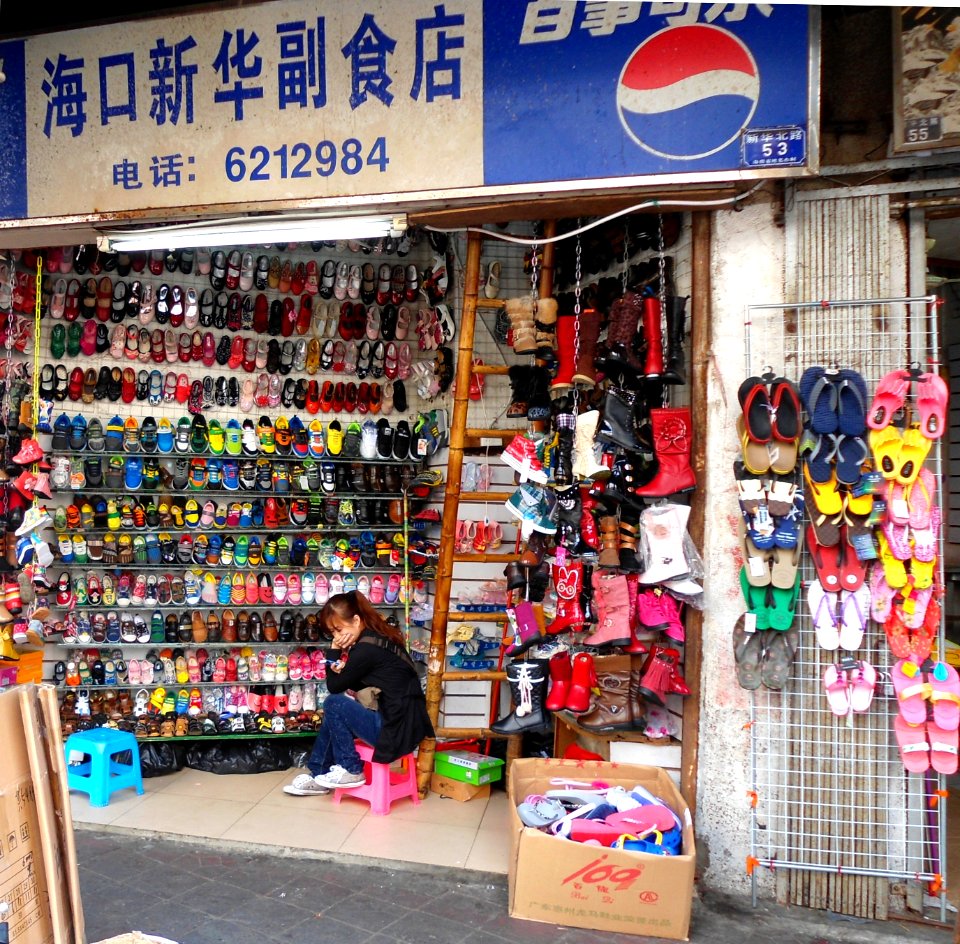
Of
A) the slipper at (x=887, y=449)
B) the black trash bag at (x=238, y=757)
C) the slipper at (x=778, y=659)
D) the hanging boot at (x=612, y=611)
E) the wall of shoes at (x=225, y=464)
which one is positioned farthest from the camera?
the wall of shoes at (x=225, y=464)

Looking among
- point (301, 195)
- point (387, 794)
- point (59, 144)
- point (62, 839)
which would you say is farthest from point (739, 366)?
point (59, 144)

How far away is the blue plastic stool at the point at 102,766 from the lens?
4906 millimetres

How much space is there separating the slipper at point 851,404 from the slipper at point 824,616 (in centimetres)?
74

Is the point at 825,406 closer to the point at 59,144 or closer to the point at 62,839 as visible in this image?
the point at 62,839

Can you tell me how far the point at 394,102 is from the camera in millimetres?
4277

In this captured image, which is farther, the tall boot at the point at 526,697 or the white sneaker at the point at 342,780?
the white sneaker at the point at 342,780

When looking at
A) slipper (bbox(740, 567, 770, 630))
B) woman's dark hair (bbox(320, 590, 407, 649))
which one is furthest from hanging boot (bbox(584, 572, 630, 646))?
woman's dark hair (bbox(320, 590, 407, 649))

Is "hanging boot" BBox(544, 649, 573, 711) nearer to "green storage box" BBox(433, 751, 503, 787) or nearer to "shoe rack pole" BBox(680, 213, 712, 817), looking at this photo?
"shoe rack pole" BBox(680, 213, 712, 817)

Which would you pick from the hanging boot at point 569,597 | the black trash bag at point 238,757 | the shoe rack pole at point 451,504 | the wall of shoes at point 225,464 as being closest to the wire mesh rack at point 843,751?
the hanging boot at point 569,597

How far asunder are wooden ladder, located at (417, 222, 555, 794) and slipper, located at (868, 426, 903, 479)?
213 centimetres

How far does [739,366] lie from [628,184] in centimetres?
107

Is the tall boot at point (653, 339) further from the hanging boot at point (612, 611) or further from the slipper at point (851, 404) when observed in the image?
the hanging boot at point (612, 611)

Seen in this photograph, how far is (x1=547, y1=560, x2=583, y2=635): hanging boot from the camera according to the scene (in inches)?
173

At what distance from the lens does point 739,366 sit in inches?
161
